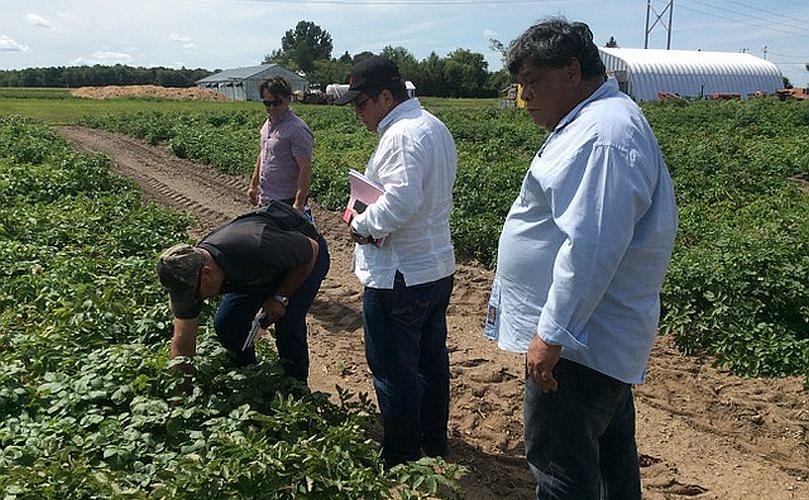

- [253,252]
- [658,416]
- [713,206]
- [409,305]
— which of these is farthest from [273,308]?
[713,206]

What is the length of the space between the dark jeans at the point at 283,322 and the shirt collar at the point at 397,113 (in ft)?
2.57

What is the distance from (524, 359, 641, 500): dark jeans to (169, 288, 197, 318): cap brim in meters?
1.45

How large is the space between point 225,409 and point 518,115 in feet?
77.0

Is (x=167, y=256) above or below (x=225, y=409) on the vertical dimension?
above

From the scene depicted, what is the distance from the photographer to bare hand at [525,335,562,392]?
2.16 meters

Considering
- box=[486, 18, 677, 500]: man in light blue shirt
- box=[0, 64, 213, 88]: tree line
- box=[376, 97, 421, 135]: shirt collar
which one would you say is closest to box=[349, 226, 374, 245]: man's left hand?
box=[376, 97, 421, 135]: shirt collar

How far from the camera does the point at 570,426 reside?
7.59 feet

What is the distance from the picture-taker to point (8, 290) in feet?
15.5

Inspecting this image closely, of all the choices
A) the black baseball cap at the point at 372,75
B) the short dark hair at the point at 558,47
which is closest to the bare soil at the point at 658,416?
the black baseball cap at the point at 372,75

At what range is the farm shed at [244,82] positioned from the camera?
6588 centimetres

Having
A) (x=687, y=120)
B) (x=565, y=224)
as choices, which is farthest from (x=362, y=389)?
(x=687, y=120)

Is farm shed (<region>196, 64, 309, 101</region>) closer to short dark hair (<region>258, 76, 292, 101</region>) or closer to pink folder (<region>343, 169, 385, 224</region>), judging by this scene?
Answer: short dark hair (<region>258, 76, 292, 101</region>)

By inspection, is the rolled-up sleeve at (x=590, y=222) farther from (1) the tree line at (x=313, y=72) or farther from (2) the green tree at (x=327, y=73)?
(2) the green tree at (x=327, y=73)

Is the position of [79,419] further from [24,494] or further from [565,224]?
[565,224]
